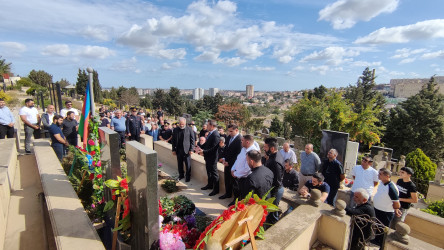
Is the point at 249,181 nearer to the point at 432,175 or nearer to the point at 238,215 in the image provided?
the point at 238,215

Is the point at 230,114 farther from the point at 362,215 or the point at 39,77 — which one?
the point at 39,77

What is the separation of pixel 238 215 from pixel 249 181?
1031 millimetres

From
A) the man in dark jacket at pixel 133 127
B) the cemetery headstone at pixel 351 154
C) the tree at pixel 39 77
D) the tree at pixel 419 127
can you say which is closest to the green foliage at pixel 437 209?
the cemetery headstone at pixel 351 154

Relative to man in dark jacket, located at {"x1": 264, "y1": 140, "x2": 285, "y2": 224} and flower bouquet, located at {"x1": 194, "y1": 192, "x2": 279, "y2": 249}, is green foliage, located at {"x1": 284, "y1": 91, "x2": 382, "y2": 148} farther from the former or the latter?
flower bouquet, located at {"x1": 194, "y1": 192, "x2": 279, "y2": 249}

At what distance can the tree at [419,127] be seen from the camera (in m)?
21.4

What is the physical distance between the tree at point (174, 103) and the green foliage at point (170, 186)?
134ft

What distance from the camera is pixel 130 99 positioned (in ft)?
147

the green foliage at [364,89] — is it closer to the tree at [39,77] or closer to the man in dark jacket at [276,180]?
the man in dark jacket at [276,180]

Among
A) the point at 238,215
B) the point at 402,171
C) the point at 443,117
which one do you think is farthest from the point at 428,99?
the point at 238,215

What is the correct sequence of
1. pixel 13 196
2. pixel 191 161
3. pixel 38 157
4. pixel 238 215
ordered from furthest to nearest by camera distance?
1. pixel 191 161
2. pixel 38 157
3. pixel 13 196
4. pixel 238 215

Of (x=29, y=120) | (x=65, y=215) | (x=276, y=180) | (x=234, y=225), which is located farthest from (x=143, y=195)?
(x=29, y=120)

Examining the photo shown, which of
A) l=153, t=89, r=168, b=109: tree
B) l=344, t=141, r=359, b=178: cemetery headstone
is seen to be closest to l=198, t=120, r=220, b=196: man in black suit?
l=344, t=141, r=359, b=178: cemetery headstone

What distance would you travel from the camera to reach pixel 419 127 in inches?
864

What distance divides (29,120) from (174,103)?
3842 cm
